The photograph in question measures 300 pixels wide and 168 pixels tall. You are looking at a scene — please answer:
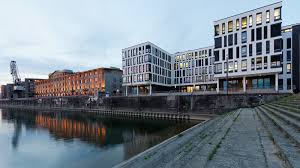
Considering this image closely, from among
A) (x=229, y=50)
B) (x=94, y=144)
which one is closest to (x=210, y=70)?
(x=229, y=50)

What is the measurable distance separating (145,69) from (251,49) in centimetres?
3663

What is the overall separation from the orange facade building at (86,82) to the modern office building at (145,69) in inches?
789

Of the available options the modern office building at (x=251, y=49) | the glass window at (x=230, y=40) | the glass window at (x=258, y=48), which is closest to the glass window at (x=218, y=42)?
the modern office building at (x=251, y=49)

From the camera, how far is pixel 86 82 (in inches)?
3794

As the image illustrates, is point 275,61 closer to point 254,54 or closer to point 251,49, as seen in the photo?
point 254,54

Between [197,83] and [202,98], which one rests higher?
[197,83]

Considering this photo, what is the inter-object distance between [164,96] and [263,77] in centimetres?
2866

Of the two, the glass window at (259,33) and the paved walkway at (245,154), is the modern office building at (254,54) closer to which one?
the glass window at (259,33)

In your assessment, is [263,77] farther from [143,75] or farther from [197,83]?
[143,75]

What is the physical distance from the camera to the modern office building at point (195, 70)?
6868cm

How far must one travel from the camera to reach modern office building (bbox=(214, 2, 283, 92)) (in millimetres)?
40562

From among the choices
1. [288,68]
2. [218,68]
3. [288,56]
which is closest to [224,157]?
[218,68]

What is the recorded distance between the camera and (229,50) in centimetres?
4681

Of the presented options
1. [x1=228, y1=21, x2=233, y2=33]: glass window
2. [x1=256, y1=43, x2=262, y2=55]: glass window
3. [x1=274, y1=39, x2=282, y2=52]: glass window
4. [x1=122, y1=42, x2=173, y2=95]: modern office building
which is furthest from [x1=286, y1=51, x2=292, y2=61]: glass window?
[x1=122, y1=42, x2=173, y2=95]: modern office building
